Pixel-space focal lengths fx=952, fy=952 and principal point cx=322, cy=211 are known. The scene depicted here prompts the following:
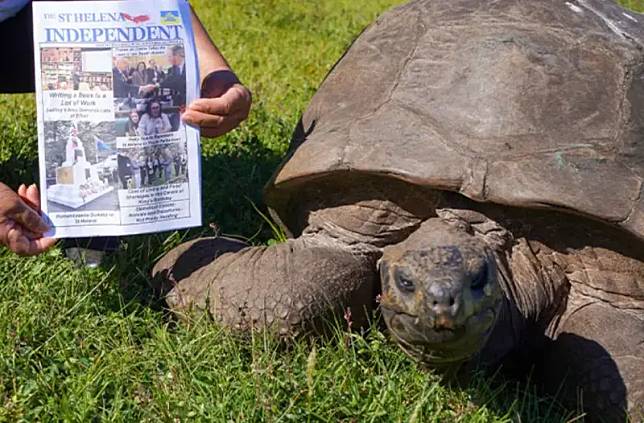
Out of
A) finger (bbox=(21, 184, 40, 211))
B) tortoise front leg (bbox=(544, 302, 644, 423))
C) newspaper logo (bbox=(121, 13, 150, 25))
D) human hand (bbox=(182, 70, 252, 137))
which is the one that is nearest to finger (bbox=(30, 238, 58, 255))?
finger (bbox=(21, 184, 40, 211))

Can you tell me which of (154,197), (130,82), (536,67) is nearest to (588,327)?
(536,67)

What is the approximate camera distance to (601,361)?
2.46m

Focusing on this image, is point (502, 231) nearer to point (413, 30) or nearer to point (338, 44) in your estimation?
point (413, 30)

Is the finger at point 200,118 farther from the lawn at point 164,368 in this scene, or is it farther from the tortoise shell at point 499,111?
the lawn at point 164,368

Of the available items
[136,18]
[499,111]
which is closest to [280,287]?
[499,111]

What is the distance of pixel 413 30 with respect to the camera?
3.03 metres

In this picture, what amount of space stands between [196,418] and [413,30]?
4.77 feet

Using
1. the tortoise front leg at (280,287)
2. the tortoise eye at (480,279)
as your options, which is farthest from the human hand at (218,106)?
the tortoise eye at (480,279)

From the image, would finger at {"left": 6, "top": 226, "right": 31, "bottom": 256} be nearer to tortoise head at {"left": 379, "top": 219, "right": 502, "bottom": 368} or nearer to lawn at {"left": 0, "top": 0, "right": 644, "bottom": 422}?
lawn at {"left": 0, "top": 0, "right": 644, "bottom": 422}

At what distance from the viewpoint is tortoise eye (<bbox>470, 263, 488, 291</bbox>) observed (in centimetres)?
212

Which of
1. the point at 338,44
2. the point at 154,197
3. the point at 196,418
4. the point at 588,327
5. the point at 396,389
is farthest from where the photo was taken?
the point at 338,44

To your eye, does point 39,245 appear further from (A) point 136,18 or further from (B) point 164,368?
(A) point 136,18

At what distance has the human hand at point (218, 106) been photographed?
110 inches

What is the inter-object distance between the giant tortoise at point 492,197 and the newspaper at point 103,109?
310 millimetres
